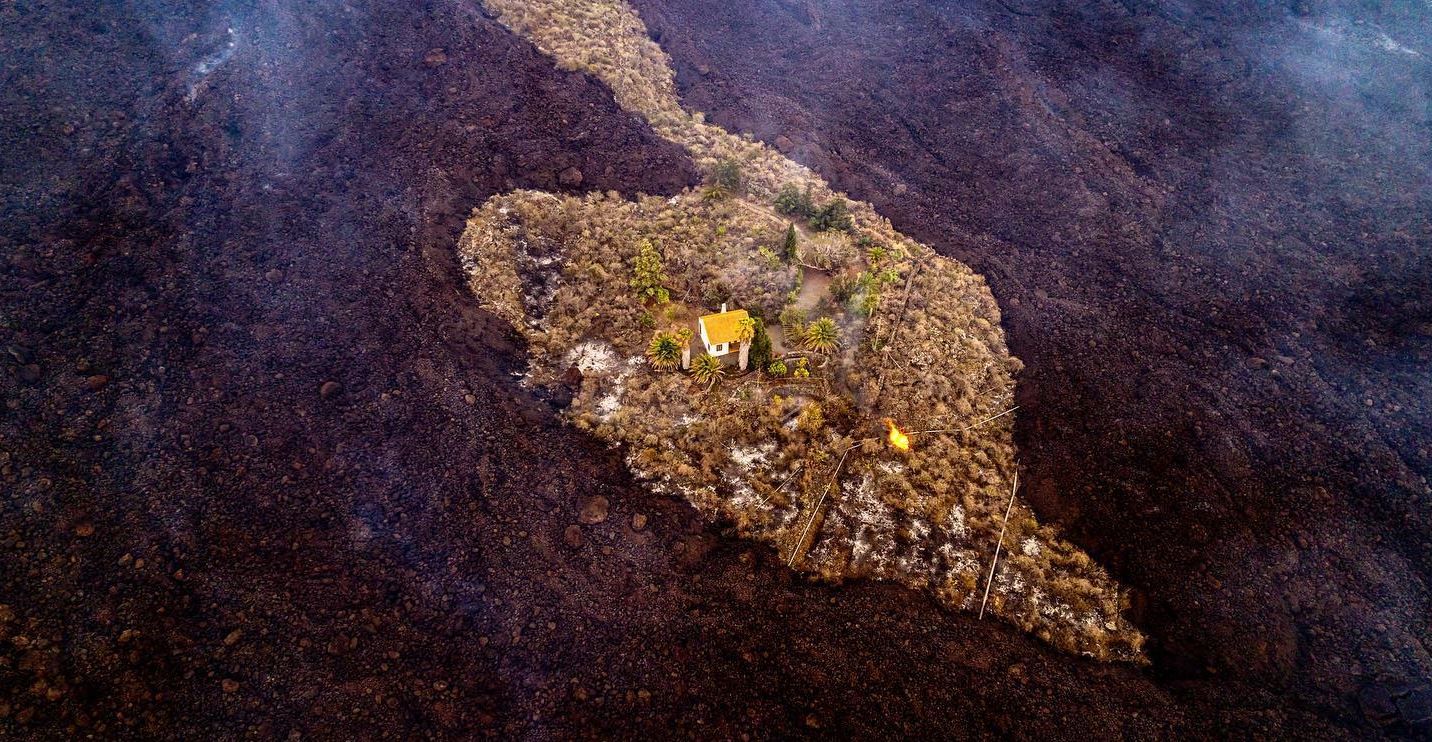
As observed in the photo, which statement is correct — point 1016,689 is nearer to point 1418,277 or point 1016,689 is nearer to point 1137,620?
point 1137,620

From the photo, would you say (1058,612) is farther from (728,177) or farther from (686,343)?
(728,177)

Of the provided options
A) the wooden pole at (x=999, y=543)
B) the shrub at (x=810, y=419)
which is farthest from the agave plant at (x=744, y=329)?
the wooden pole at (x=999, y=543)

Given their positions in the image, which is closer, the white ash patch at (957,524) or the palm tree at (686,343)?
the white ash patch at (957,524)

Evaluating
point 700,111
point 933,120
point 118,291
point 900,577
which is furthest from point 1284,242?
point 118,291

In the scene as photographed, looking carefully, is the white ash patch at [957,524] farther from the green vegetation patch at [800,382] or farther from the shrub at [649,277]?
the shrub at [649,277]

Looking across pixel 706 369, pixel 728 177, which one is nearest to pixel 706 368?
pixel 706 369
